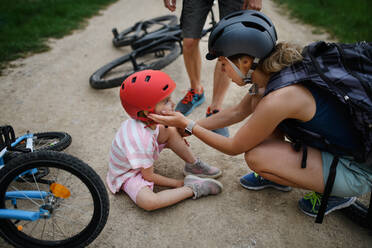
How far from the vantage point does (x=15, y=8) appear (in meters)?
7.87

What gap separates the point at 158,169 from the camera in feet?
9.00

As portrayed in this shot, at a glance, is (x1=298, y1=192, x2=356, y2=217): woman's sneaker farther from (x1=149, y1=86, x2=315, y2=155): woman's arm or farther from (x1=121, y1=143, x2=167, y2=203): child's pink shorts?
(x1=121, y1=143, x2=167, y2=203): child's pink shorts

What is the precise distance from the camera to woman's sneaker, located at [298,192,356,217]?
7.00 feet

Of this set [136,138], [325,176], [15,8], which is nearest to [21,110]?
[136,138]

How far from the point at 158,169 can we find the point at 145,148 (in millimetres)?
632

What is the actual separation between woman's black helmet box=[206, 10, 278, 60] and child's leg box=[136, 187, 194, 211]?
114cm

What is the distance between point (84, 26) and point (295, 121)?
6.81 meters

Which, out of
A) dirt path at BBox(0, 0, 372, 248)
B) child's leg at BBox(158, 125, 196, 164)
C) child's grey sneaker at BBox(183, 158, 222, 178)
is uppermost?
child's leg at BBox(158, 125, 196, 164)

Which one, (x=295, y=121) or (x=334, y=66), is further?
(x=295, y=121)

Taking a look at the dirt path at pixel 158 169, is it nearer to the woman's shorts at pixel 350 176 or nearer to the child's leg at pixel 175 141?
the child's leg at pixel 175 141

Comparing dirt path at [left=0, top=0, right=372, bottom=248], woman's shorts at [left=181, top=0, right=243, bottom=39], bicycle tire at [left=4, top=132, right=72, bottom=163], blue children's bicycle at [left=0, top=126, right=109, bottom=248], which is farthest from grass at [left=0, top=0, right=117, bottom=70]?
blue children's bicycle at [left=0, top=126, right=109, bottom=248]

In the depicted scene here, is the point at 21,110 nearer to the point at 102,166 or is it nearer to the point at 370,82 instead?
the point at 102,166

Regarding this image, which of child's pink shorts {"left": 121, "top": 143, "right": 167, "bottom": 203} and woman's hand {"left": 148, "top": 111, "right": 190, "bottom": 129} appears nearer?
woman's hand {"left": 148, "top": 111, "right": 190, "bottom": 129}

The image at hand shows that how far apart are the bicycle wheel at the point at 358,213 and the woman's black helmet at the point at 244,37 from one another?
1.35m
